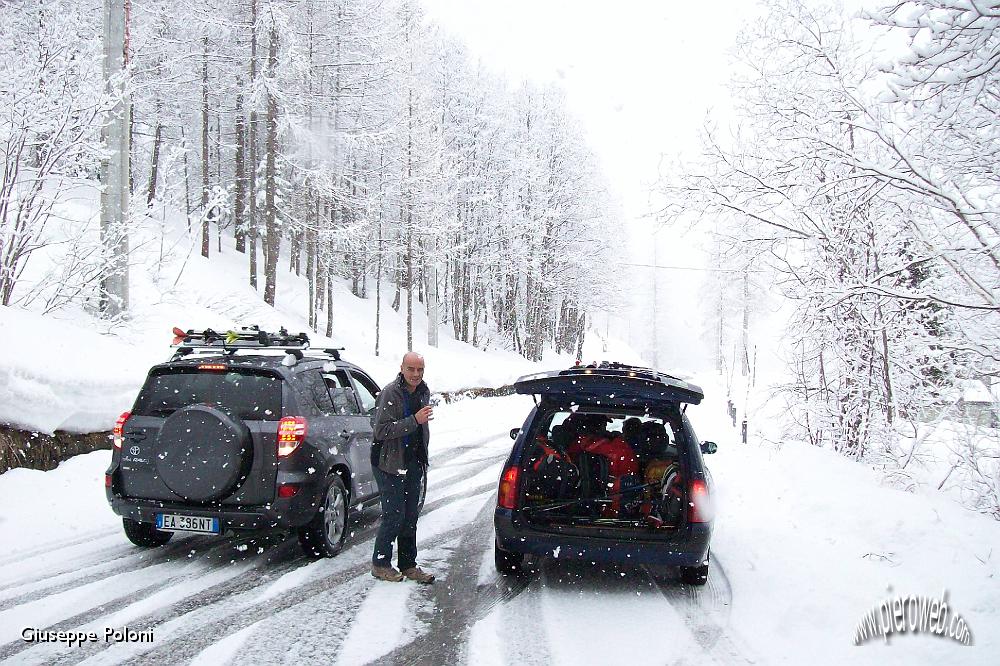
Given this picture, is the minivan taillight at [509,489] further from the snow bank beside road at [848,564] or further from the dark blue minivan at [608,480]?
the snow bank beside road at [848,564]

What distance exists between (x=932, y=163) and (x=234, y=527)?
6597 millimetres

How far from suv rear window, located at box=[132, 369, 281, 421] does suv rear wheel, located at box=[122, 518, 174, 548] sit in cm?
108

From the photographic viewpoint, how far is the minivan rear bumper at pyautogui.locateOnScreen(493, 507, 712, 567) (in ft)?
17.6

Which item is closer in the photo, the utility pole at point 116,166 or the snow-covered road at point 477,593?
the snow-covered road at point 477,593

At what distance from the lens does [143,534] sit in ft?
20.8

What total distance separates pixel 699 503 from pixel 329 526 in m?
3.39

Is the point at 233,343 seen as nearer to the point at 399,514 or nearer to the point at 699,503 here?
the point at 399,514

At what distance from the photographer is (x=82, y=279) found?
1073 cm

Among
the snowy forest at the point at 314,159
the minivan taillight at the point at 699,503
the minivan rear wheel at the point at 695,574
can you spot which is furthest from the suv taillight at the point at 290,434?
the snowy forest at the point at 314,159

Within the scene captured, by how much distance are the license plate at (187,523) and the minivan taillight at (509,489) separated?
2.44 metres

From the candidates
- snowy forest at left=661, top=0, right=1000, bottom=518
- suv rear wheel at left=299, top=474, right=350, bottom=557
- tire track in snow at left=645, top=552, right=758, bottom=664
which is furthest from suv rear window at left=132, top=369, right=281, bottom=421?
snowy forest at left=661, top=0, right=1000, bottom=518

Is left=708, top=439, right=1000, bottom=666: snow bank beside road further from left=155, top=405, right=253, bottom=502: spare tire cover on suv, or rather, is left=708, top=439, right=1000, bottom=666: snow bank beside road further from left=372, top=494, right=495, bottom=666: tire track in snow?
left=155, top=405, right=253, bottom=502: spare tire cover on suv

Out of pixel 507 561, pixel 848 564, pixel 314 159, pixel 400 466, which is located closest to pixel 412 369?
pixel 400 466

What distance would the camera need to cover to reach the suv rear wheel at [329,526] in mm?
6117
